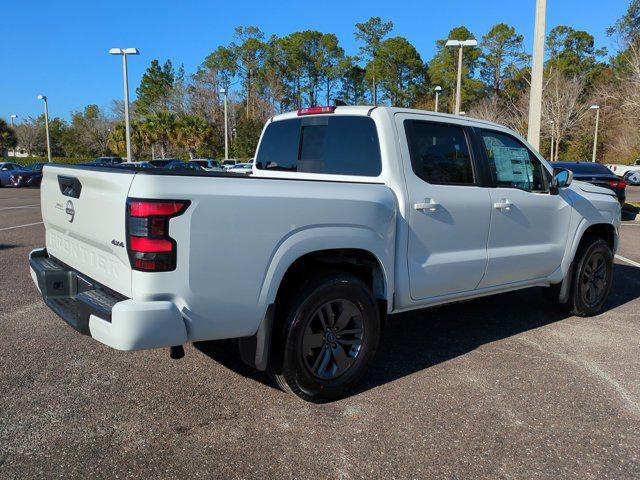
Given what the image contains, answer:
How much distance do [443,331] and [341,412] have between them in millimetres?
1933

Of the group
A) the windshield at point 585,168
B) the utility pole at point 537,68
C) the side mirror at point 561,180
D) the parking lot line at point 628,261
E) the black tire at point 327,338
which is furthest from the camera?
the windshield at point 585,168

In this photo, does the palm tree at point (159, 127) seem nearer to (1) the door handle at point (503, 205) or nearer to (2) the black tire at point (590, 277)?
(2) the black tire at point (590, 277)

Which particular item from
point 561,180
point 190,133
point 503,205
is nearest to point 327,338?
point 503,205

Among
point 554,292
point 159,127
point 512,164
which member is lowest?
point 554,292

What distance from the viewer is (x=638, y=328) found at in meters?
5.21

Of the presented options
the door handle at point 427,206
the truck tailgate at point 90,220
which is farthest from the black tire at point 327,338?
the truck tailgate at point 90,220

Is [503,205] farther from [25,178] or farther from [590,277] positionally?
[25,178]

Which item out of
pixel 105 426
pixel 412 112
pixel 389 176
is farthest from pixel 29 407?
pixel 412 112

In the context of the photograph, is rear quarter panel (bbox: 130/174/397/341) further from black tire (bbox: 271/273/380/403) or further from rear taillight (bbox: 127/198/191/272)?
black tire (bbox: 271/273/380/403)

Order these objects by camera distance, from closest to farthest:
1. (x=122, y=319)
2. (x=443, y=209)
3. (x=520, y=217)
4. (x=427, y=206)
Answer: (x=122, y=319) < (x=427, y=206) < (x=443, y=209) < (x=520, y=217)

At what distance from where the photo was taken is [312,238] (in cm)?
322

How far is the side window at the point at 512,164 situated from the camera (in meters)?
4.57

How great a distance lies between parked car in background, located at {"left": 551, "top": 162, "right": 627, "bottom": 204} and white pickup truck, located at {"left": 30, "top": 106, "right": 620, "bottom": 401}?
33.7 feet

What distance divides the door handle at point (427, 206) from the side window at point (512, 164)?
0.89m
